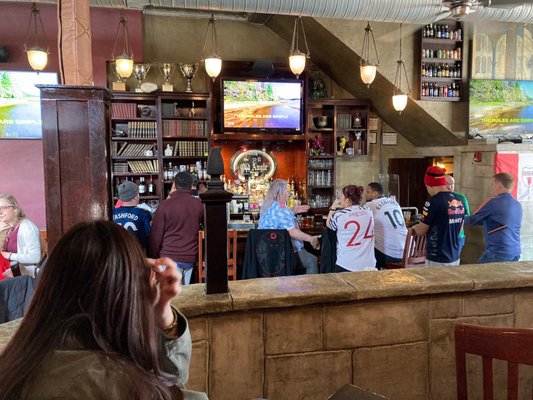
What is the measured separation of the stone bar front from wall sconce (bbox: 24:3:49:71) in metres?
4.56

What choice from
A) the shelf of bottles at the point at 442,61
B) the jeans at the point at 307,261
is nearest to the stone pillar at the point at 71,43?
the jeans at the point at 307,261

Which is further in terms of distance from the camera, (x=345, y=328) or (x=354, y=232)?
(x=354, y=232)

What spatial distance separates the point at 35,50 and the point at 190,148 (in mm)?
2288

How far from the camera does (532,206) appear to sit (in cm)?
563

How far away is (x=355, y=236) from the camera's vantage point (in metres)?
3.50

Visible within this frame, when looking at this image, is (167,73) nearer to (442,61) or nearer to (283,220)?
(283,220)

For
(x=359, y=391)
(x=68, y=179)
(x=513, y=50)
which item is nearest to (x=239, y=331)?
(x=359, y=391)

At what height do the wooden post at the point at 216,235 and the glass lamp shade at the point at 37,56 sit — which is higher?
the glass lamp shade at the point at 37,56

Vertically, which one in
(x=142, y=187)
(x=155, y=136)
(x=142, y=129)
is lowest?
(x=142, y=187)

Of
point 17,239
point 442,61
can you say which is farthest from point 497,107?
point 17,239

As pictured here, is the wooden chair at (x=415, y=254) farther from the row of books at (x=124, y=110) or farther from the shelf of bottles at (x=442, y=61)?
the row of books at (x=124, y=110)

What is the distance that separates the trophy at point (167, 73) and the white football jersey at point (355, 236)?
3559 millimetres

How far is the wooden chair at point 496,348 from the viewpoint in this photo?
1.24 m

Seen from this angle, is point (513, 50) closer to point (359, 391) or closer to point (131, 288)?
Answer: point (359, 391)
